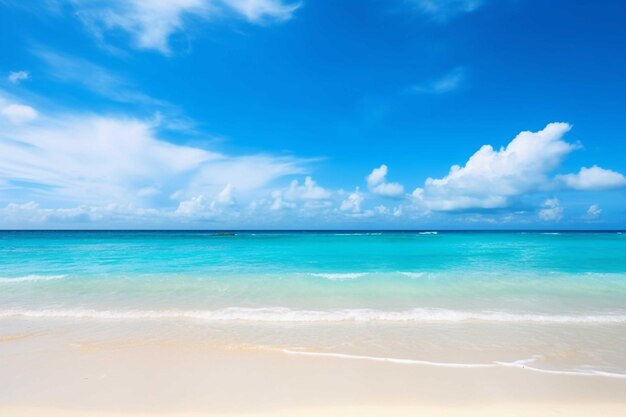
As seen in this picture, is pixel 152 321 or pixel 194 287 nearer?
pixel 152 321

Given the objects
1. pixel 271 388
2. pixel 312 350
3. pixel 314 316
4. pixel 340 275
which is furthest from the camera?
pixel 340 275

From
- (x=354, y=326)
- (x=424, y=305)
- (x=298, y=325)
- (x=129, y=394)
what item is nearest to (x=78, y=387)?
(x=129, y=394)

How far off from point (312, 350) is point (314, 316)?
2594 mm

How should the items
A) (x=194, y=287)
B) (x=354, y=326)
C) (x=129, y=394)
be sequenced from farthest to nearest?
(x=194, y=287) < (x=354, y=326) < (x=129, y=394)

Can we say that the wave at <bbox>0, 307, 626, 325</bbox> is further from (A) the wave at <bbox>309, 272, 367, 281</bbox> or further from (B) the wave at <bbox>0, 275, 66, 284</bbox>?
(B) the wave at <bbox>0, 275, 66, 284</bbox>

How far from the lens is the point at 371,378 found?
571 cm

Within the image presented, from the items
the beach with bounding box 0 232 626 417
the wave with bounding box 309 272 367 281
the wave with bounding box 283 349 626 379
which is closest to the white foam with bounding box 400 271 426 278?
the wave with bounding box 309 272 367 281

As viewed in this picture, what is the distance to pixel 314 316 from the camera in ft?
31.3

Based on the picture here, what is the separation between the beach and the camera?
496cm

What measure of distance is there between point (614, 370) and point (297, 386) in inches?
233

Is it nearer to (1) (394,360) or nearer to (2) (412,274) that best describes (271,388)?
(1) (394,360)

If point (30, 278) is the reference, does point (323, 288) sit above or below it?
above

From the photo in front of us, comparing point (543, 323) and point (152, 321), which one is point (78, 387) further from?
point (543, 323)

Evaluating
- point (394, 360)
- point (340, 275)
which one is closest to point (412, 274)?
point (340, 275)
